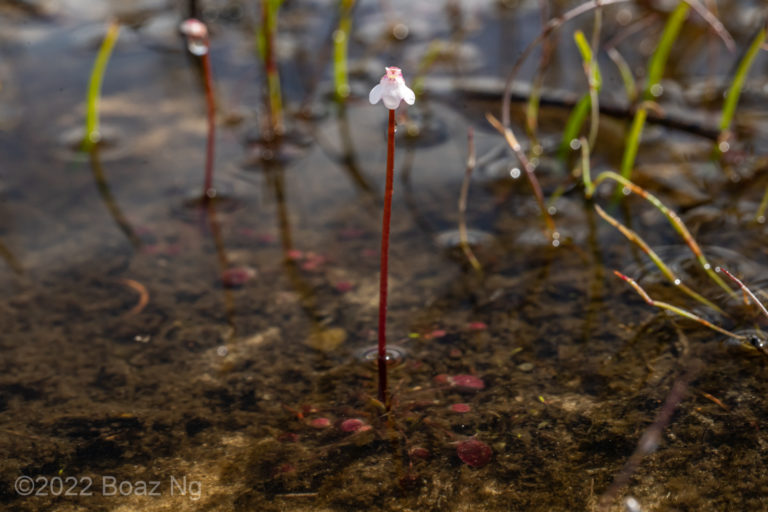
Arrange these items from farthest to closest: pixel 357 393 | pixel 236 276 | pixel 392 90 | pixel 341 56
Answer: pixel 341 56
pixel 236 276
pixel 357 393
pixel 392 90

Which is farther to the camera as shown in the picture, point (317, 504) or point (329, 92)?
point (329, 92)

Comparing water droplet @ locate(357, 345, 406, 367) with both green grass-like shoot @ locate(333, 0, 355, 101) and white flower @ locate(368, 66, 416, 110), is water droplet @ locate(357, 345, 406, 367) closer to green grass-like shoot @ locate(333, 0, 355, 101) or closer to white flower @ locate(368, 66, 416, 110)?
white flower @ locate(368, 66, 416, 110)

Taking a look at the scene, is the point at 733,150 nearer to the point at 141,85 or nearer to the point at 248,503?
the point at 248,503

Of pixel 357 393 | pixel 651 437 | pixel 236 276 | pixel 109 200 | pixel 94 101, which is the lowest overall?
pixel 651 437

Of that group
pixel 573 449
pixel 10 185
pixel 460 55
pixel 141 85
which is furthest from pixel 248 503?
pixel 460 55

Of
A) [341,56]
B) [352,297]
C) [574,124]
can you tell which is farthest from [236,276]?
[574,124]

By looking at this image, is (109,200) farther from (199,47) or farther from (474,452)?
(474,452)

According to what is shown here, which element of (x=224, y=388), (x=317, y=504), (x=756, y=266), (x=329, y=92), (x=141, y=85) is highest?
(x=141, y=85)
